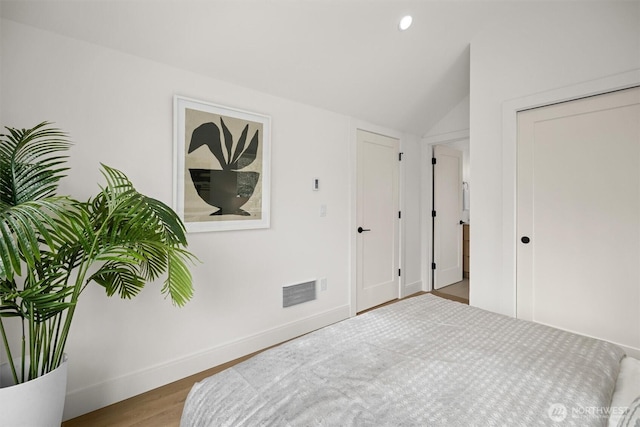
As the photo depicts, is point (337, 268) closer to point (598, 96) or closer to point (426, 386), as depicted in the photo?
point (426, 386)

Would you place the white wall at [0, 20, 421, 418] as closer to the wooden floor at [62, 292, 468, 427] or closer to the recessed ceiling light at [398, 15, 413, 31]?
the wooden floor at [62, 292, 468, 427]

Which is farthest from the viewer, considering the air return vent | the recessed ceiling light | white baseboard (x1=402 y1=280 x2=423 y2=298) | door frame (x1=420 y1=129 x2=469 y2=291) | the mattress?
door frame (x1=420 y1=129 x2=469 y2=291)

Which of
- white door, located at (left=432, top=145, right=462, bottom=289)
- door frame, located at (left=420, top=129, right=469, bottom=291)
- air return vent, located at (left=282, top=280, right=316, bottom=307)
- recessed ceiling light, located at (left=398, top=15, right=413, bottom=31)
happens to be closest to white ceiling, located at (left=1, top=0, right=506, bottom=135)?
recessed ceiling light, located at (left=398, top=15, right=413, bottom=31)

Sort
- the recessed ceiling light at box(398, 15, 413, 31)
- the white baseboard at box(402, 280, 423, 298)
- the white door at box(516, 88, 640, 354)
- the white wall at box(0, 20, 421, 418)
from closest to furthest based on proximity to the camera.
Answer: the white wall at box(0, 20, 421, 418) → the white door at box(516, 88, 640, 354) → the recessed ceiling light at box(398, 15, 413, 31) → the white baseboard at box(402, 280, 423, 298)

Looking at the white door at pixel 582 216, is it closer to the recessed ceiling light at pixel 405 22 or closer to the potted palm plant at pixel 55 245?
the recessed ceiling light at pixel 405 22

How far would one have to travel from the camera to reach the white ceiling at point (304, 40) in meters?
1.77

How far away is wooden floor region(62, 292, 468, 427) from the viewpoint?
68.9 inches

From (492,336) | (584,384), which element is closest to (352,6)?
(492,336)

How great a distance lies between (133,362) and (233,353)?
70cm

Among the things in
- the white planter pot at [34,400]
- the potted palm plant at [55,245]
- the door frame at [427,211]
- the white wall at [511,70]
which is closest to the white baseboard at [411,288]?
Answer: the door frame at [427,211]

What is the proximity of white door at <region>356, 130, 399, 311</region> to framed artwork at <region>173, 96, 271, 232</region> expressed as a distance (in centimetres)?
127

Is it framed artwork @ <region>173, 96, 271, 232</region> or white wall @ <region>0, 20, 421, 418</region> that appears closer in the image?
white wall @ <region>0, 20, 421, 418</region>

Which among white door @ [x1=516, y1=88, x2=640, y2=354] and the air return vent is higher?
white door @ [x1=516, y1=88, x2=640, y2=354]

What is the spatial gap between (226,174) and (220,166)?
0.07 metres
